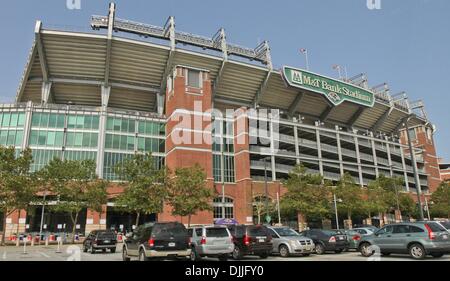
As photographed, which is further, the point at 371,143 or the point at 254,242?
the point at 371,143

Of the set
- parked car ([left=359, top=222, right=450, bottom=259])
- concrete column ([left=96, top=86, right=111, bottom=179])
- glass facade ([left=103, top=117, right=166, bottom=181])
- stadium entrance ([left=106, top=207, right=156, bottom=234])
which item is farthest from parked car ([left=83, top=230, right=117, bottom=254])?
stadium entrance ([left=106, top=207, right=156, bottom=234])

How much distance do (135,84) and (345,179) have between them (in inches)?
1509

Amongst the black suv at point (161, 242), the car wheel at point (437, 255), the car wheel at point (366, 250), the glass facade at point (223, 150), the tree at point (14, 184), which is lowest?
the car wheel at point (437, 255)

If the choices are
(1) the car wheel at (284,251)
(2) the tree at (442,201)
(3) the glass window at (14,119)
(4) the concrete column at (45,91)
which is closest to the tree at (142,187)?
(1) the car wheel at (284,251)

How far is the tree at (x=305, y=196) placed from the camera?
4616 centimetres

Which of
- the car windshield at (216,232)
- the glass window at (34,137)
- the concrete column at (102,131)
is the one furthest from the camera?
the concrete column at (102,131)

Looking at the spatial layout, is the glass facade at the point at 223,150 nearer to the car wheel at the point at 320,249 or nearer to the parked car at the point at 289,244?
the car wheel at the point at 320,249

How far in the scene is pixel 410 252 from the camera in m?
16.3

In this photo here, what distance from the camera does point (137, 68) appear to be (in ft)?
197

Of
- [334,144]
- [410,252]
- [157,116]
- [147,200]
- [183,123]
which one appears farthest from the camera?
[334,144]

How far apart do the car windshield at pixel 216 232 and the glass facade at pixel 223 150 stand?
42383 millimetres

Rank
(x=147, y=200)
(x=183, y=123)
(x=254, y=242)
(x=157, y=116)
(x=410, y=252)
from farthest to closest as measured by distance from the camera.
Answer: (x=157, y=116), (x=183, y=123), (x=147, y=200), (x=254, y=242), (x=410, y=252)
